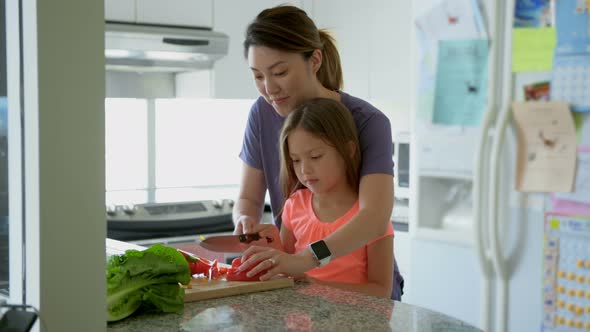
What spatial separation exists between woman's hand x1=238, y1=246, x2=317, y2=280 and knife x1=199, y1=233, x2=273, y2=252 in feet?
0.22

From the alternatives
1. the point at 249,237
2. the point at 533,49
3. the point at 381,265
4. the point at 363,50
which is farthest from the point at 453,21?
the point at 249,237

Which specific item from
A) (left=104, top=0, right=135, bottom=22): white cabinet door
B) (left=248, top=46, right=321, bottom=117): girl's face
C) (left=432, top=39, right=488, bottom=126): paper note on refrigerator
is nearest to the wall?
(left=104, top=0, right=135, bottom=22): white cabinet door

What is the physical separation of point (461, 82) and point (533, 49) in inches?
13.8

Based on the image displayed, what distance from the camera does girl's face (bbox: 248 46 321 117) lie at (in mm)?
1810

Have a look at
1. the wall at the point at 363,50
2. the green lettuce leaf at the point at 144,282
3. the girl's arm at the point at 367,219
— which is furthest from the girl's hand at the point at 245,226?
the wall at the point at 363,50

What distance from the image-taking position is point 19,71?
2.68ft

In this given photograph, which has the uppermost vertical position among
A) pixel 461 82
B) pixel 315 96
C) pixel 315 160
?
pixel 461 82

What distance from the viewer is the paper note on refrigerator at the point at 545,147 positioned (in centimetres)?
265

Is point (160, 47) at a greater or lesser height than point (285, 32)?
greater

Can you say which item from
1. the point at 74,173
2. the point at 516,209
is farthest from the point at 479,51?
the point at 74,173

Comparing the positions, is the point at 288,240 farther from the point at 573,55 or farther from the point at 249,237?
the point at 573,55

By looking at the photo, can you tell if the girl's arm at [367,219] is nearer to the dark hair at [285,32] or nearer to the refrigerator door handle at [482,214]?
the dark hair at [285,32]

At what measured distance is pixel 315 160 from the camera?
5.93 ft

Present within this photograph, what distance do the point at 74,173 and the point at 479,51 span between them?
7.60 feet
